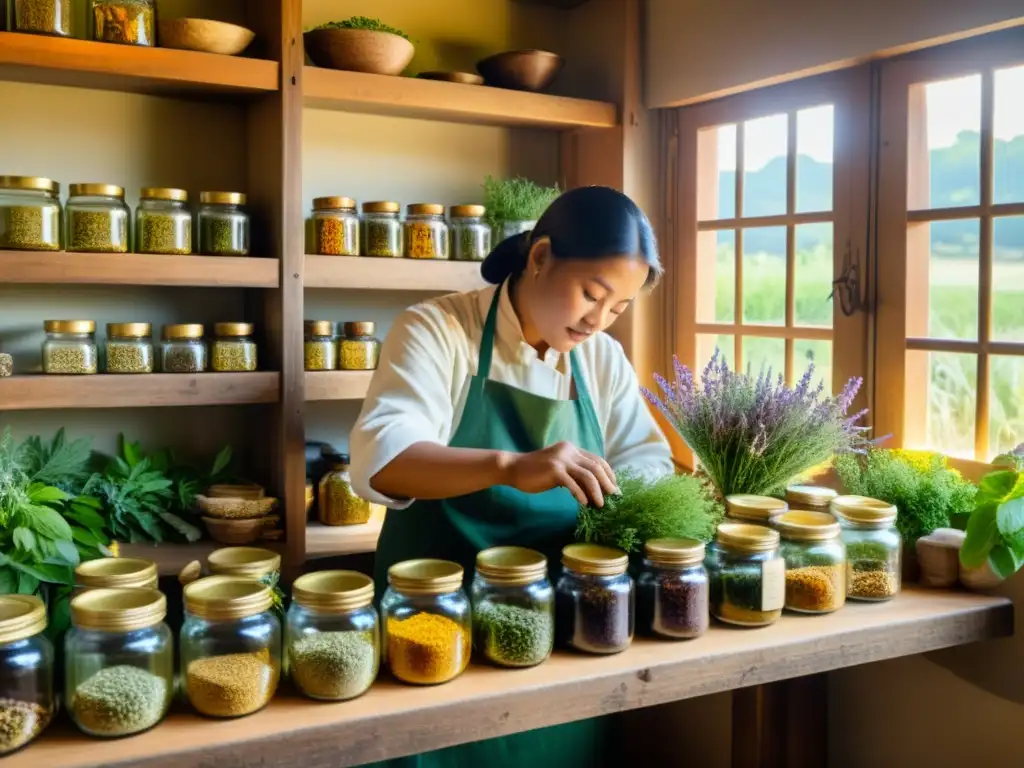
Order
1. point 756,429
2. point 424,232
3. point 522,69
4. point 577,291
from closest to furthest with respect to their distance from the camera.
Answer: point 577,291
point 756,429
point 424,232
point 522,69

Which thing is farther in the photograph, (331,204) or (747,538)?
(331,204)

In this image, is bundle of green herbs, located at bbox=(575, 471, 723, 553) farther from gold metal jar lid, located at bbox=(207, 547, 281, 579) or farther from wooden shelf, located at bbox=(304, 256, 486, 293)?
wooden shelf, located at bbox=(304, 256, 486, 293)

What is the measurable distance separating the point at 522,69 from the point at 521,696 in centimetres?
202

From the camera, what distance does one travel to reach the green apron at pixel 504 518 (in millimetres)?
1669

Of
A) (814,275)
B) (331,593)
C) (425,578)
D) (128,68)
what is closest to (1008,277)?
(814,275)

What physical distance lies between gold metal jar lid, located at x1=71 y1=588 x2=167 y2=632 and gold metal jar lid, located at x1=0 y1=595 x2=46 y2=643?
4cm

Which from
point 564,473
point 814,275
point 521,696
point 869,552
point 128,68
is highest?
point 128,68

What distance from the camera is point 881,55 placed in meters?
2.22

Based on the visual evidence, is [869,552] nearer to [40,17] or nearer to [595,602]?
[595,602]

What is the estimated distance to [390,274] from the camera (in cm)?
266

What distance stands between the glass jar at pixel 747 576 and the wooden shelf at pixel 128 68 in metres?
1.67

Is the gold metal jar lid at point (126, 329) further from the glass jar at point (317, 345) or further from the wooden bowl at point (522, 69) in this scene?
the wooden bowl at point (522, 69)

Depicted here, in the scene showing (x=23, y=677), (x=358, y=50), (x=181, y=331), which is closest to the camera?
(x=23, y=677)

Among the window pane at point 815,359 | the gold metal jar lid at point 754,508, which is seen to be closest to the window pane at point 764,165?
the window pane at point 815,359
